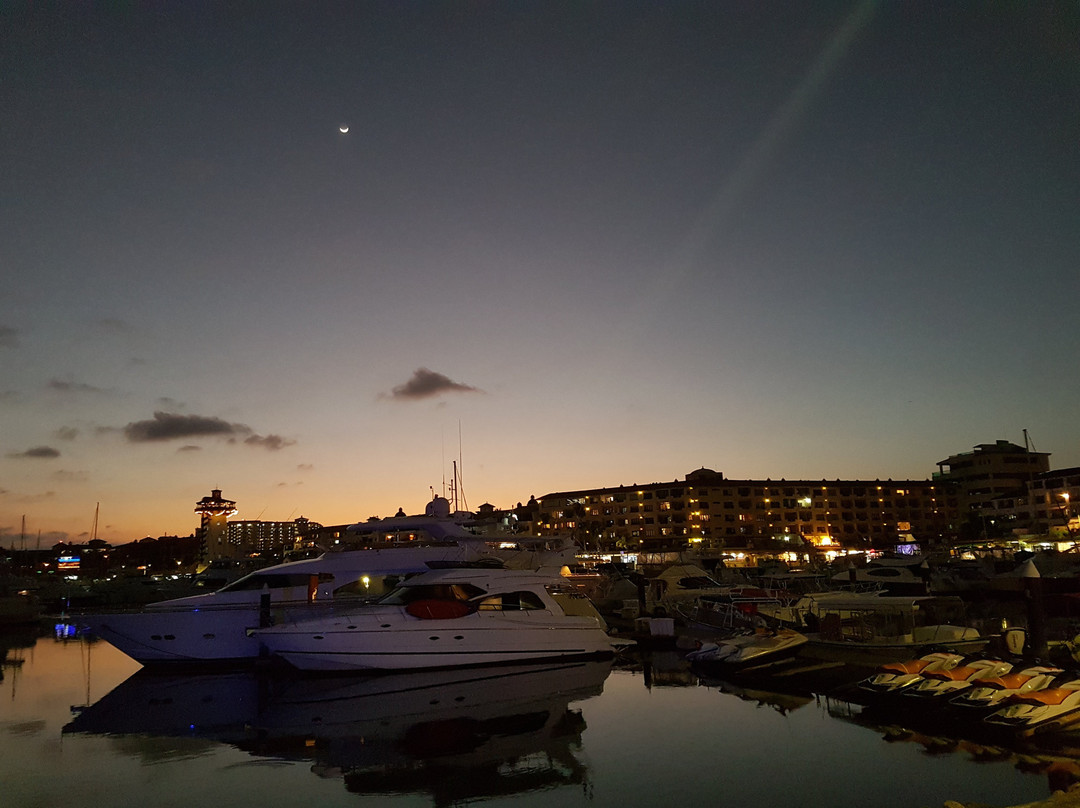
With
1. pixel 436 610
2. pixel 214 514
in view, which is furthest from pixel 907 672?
pixel 214 514

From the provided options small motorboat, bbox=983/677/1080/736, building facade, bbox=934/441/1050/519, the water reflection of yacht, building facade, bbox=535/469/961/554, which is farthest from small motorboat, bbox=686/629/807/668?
building facade, bbox=934/441/1050/519

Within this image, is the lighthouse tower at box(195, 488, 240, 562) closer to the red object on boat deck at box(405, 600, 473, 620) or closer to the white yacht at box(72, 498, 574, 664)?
the white yacht at box(72, 498, 574, 664)

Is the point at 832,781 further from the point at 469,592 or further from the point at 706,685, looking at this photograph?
the point at 469,592

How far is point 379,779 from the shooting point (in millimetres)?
12062

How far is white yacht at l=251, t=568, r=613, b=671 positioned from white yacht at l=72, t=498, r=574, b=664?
86.6 inches

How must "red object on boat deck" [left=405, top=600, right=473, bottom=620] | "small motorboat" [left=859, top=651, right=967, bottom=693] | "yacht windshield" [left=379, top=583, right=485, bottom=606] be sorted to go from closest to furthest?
"small motorboat" [left=859, top=651, right=967, bottom=693]
"red object on boat deck" [left=405, top=600, right=473, bottom=620]
"yacht windshield" [left=379, top=583, right=485, bottom=606]

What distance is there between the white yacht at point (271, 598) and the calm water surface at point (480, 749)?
2.97 m

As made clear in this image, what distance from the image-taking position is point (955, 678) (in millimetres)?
14133

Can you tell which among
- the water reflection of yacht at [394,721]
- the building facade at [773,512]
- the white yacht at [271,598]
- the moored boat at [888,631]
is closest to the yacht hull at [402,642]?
the water reflection of yacht at [394,721]

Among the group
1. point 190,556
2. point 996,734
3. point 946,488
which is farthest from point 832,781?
point 190,556

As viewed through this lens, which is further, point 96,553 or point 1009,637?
point 96,553

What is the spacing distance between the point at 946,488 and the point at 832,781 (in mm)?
126984

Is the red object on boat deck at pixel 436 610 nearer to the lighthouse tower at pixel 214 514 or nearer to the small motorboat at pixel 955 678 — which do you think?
the small motorboat at pixel 955 678

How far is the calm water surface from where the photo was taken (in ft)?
36.4
